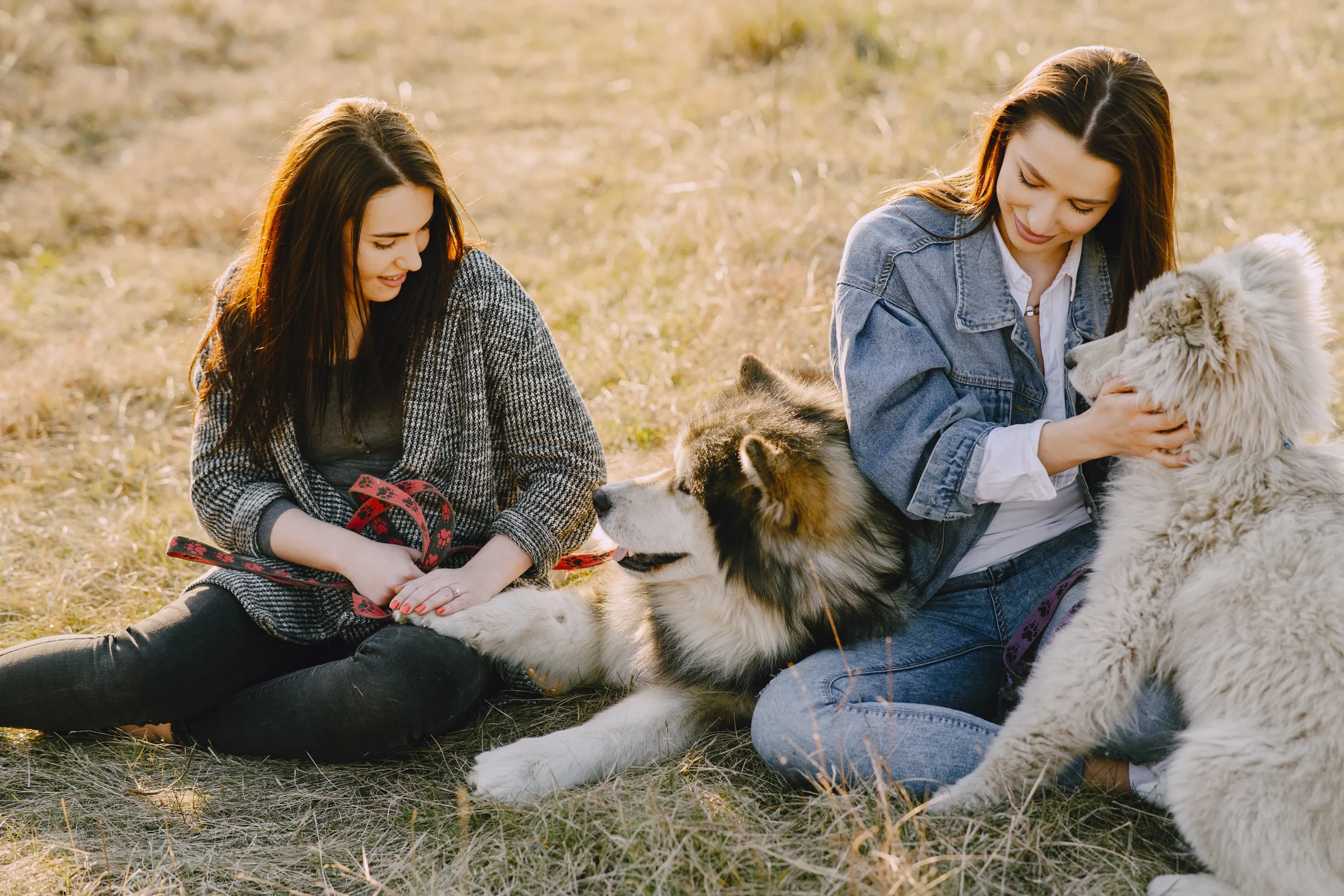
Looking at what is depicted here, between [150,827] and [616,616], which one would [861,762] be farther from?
[150,827]

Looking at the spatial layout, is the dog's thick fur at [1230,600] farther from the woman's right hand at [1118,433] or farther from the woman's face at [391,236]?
the woman's face at [391,236]

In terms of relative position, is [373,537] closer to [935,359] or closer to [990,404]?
[935,359]

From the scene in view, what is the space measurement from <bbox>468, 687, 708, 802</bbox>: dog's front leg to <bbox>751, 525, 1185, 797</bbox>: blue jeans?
23cm

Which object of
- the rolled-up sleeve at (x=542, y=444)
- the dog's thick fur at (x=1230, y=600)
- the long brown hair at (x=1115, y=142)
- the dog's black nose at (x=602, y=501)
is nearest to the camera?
the dog's thick fur at (x=1230, y=600)

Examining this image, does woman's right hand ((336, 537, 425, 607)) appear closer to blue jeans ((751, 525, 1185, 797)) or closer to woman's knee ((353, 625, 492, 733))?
woman's knee ((353, 625, 492, 733))

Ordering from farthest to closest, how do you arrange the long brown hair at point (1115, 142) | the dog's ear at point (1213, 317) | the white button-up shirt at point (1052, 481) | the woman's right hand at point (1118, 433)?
the white button-up shirt at point (1052, 481) < the long brown hair at point (1115, 142) < the woman's right hand at point (1118, 433) < the dog's ear at point (1213, 317)

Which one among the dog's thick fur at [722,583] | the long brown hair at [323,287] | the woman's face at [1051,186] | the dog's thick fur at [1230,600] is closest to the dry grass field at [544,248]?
the dog's thick fur at [722,583]

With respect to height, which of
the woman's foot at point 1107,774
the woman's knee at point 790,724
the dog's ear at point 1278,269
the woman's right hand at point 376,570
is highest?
the dog's ear at point 1278,269

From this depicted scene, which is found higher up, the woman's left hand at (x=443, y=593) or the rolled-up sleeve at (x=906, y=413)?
the rolled-up sleeve at (x=906, y=413)

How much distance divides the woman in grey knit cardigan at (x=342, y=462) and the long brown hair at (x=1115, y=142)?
47.1 inches

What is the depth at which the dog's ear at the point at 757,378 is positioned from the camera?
2.60 metres

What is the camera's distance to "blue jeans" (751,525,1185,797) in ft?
6.91

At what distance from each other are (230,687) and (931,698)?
170 cm

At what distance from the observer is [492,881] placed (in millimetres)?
1979
